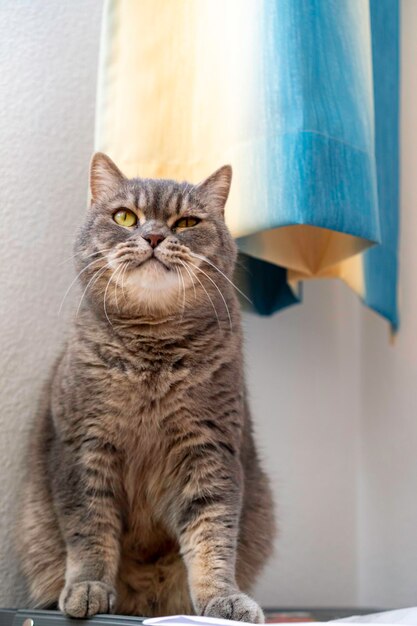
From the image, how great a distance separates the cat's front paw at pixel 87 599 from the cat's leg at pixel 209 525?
122mm

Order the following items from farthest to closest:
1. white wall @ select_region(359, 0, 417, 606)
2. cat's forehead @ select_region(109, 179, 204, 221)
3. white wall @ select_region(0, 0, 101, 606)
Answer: white wall @ select_region(359, 0, 417, 606)
white wall @ select_region(0, 0, 101, 606)
cat's forehead @ select_region(109, 179, 204, 221)

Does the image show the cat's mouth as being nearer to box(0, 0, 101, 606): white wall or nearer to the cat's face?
the cat's face

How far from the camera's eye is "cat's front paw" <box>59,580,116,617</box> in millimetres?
959

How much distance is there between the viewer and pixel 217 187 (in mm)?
1197

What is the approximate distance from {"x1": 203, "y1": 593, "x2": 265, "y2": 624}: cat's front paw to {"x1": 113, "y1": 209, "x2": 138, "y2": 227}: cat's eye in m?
0.56

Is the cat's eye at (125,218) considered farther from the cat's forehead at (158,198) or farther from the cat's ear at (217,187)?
the cat's ear at (217,187)

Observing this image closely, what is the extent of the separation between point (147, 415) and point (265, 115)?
51cm

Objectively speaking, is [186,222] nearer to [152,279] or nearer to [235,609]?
[152,279]

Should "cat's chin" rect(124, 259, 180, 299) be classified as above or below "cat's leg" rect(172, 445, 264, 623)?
above

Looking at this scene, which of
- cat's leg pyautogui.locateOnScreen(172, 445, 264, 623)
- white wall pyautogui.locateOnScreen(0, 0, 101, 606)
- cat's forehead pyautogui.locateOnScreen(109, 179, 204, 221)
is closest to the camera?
cat's leg pyautogui.locateOnScreen(172, 445, 264, 623)

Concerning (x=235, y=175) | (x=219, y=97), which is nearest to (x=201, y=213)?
(x=235, y=175)

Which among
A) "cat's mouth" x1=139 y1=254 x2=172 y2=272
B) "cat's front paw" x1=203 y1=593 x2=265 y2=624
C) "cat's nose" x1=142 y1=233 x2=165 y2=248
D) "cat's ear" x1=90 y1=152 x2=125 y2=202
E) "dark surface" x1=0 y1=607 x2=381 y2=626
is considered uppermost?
"cat's ear" x1=90 y1=152 x2=125 y2=202

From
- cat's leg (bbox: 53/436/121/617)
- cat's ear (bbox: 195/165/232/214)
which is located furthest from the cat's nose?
cat's leg (bbox: 53/436/121/617)

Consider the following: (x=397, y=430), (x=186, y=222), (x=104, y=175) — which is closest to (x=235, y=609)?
(x=186, y=222)
